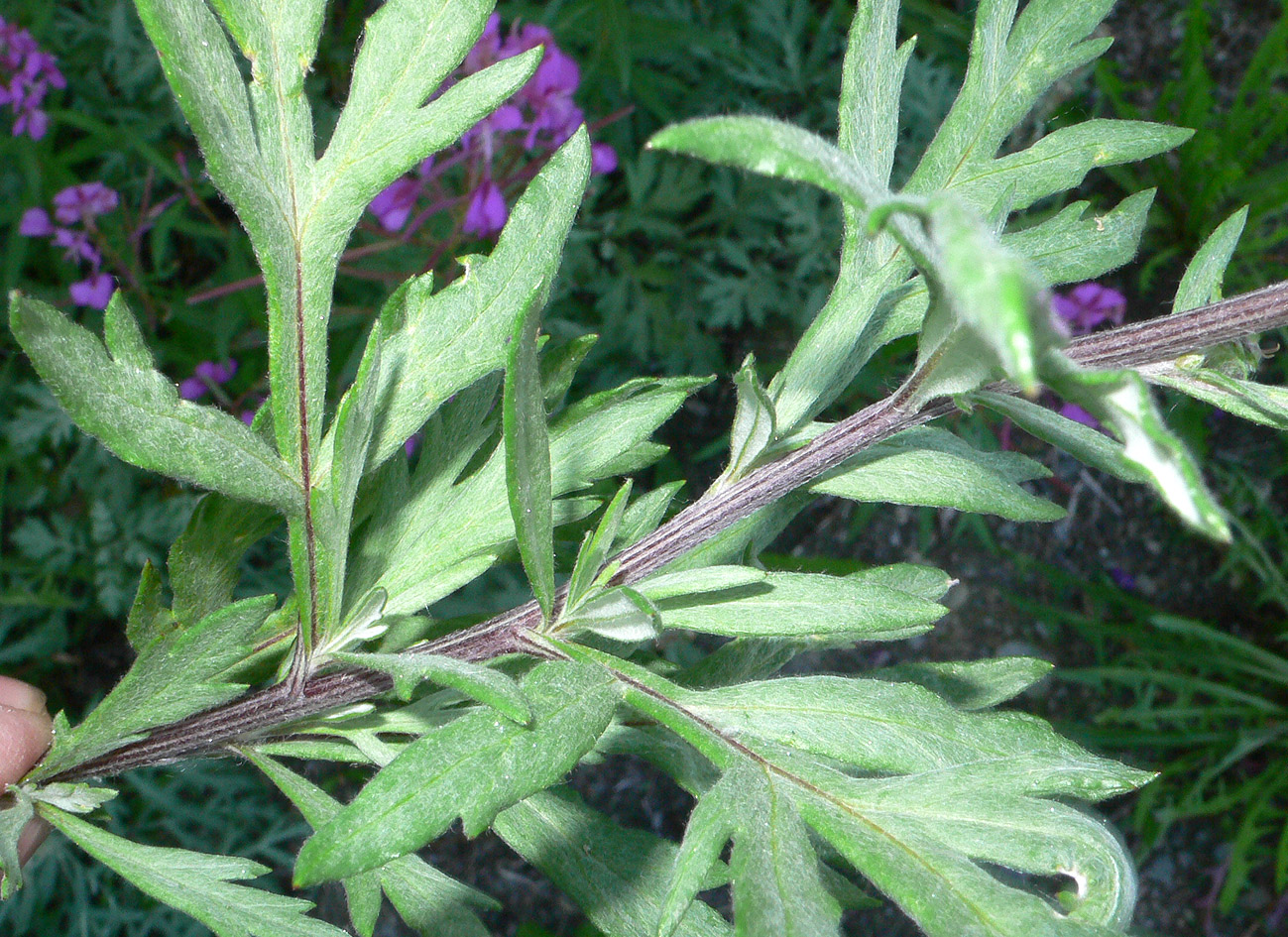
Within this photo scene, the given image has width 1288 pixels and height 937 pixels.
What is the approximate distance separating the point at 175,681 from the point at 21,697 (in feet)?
1.66

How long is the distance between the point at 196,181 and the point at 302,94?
1.83m

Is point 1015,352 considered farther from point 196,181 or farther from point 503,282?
point 196,181

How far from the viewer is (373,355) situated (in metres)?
0.74

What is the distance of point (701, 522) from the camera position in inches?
31.5

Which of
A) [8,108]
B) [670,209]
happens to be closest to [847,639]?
[670,209]

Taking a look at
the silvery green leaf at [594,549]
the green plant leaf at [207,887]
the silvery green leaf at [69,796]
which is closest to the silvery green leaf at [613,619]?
the silvery green leaf at [594,549]

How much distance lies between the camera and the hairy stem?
697mm

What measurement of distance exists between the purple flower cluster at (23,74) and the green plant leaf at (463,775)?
2.02 m

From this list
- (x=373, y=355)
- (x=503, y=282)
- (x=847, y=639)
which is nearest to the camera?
(x=373, y=355)

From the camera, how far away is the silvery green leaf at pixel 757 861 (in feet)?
2.07

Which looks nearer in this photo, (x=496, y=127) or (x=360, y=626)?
(x=360, y=626)

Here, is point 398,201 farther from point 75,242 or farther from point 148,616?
point 148,616

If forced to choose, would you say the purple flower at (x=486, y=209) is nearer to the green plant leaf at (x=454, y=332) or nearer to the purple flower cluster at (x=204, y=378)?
the purple flower cluster at (x=204, y=378)

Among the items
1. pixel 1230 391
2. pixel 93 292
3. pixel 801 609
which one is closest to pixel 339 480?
pixel 801 609
